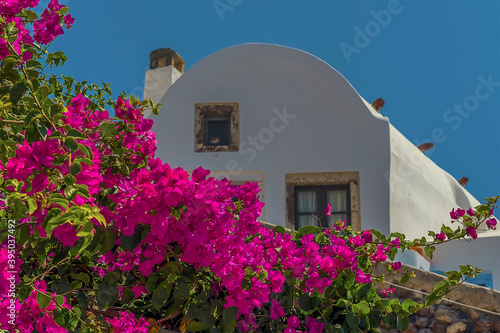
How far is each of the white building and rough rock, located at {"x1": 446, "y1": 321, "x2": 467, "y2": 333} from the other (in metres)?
4.68

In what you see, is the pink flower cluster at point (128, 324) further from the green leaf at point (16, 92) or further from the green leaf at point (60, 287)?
the green leaf at point (16, 92)

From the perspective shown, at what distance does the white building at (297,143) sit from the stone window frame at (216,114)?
0.05 feet

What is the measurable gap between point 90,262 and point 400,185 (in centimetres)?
694

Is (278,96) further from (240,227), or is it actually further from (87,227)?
(87,227)

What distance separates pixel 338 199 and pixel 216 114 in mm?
2393

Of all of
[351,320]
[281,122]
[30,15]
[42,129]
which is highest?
[281,122]

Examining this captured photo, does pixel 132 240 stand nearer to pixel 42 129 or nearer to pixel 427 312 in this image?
pixel 42 129

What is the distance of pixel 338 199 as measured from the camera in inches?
352

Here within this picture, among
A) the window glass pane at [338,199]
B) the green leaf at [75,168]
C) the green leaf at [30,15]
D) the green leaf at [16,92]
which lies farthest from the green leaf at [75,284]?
the window glass pane at [338,199]

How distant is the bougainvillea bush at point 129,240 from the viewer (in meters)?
1.77

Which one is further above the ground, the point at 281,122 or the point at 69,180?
the point at 281,122

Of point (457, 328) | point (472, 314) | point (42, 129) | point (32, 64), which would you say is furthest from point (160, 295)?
point (472, 314)

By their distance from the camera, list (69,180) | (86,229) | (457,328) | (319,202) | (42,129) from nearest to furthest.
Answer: (86,229), (69,180), (42,129), (457,328), (319,202)

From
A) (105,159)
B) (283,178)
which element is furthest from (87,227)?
(283,178)
